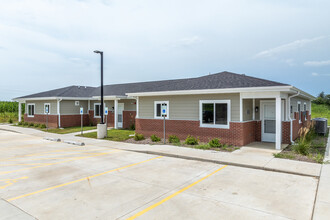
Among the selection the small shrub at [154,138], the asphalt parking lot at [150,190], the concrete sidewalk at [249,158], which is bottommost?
the asphalt parking lot at [150,190]

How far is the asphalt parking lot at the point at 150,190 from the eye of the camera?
479 centimetres

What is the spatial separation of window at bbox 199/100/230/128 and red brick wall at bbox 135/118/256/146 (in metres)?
0.28

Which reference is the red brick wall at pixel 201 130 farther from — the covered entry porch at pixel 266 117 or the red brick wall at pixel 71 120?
the red brick wall at pixel 71 120

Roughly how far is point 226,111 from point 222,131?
109 centimetres

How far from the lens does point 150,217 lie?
4555mm

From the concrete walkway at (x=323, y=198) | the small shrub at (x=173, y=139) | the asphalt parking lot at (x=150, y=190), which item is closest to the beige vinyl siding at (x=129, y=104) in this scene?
the small shrub at (x=173, y=139)

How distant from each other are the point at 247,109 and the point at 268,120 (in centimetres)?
181

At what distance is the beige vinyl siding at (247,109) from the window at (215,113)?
2.72 ft

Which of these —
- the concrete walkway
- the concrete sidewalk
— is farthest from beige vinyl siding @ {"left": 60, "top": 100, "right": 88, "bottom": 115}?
the concrete walkway

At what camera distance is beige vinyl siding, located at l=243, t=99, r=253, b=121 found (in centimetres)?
1216

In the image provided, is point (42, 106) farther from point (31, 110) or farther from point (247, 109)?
point (247, 109)

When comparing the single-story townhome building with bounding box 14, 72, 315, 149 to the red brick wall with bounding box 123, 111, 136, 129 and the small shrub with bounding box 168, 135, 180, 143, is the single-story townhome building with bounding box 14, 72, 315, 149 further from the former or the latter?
the red brick wall with bounding box 123, 111, 136, 129

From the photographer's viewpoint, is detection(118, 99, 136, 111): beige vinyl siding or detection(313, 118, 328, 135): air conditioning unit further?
detection(118, 99, 136, 111): beige vinyl siding

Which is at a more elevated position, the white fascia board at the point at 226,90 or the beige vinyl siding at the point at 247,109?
the white fascia board at the point at 226,90
